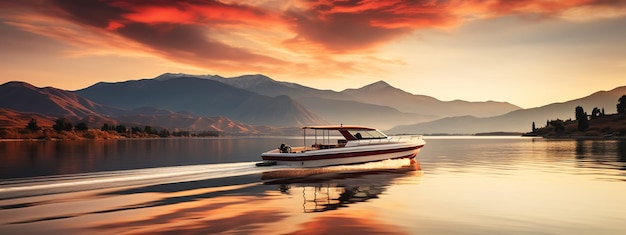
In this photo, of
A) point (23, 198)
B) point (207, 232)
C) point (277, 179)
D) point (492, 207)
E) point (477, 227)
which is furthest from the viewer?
point (277, 179)

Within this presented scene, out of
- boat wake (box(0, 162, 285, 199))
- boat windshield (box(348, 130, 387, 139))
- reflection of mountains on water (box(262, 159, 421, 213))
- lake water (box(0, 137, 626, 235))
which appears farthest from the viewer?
boat windshield (box(348, 130, 387, 139))

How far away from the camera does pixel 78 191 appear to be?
26.6m

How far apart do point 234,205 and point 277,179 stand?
12.5 m

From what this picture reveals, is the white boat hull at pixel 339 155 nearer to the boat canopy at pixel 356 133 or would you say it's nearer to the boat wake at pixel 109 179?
the boat wake at pixel 109 179

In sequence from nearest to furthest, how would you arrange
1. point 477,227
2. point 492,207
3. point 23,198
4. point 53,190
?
point 477,227, point 492,207, point 23,198, point 53,190

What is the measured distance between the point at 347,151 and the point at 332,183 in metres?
12.8

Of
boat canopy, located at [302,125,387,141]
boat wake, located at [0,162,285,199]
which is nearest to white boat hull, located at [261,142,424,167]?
boat wake, located at [0,162,285,199]

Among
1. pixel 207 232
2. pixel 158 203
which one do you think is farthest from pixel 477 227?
pixel 158 203

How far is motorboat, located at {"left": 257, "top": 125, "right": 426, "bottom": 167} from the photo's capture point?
136 feet

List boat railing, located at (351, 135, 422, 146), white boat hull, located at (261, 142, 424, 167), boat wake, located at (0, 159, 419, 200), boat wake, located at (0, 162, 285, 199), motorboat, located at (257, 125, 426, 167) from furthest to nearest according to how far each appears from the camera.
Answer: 1. boat railing, located at (351, 135, 422, 146)
2. motorboat, located at (257, 125, 426, 167)
3. white boat hull, located at (261, 142, 424, 167)
4. boat wake, located at (0, 159, 419, 200)
5. boat wake, located at (0, 162, 285, 199)

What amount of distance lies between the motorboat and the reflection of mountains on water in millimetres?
834

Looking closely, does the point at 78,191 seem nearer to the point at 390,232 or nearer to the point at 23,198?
the point at 23,198

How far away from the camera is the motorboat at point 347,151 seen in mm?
41500

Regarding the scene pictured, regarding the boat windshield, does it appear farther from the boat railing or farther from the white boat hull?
the white boat hull
